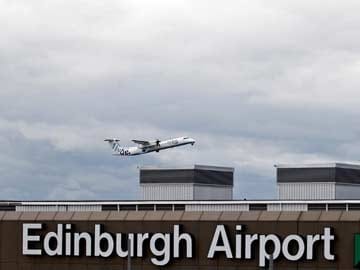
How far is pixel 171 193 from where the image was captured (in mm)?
90562

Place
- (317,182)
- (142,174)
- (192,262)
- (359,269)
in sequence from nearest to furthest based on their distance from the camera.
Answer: (359,269)
(192,262)
(317,182)
(142,174)

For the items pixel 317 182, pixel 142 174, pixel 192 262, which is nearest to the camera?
pixel 192 262

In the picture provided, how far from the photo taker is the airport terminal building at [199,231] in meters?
70.6

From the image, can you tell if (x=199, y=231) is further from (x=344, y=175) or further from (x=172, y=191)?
(x=172, y=191)

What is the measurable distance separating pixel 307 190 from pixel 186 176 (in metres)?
9.94

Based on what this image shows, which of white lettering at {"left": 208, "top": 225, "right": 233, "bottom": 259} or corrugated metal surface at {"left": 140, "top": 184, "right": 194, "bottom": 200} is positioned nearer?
white lettering at {"left": 208, "top": 225, "right": 233, "bottom": 259}

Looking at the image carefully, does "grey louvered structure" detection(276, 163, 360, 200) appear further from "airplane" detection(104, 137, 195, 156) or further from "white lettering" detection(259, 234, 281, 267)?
"airplane" detection(104, 137, 195, 156)

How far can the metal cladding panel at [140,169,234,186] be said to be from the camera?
9019 centimetres

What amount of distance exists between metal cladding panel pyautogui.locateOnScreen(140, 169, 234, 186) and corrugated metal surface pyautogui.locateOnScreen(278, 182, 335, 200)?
6911 mm

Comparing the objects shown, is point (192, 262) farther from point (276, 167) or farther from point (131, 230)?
point (276, 167)

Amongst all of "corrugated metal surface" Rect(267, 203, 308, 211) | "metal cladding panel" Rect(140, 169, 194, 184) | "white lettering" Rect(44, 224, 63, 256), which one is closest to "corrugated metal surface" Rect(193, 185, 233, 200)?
"metal cladding panel" Rect(140, 169, 194, 184)

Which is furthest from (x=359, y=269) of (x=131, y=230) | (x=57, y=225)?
(x=57, y=225)

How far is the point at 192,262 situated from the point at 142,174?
64.5ft

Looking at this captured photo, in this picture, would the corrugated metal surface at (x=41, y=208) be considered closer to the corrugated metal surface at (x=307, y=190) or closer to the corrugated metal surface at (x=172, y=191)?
the corrugated metal surface at (x=172, y=191)
